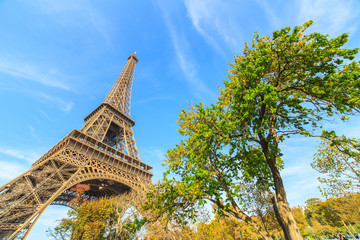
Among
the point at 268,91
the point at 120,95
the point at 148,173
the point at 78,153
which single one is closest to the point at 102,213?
the point at 78,153

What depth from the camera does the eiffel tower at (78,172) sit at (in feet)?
46.3

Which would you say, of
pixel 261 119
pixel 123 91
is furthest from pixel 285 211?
pixel 123 91

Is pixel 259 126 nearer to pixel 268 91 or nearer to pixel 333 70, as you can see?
pixel 268 91

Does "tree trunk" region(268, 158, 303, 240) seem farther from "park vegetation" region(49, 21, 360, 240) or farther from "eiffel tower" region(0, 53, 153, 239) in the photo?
"eiffel tower" region(0, 53, 153, 239)

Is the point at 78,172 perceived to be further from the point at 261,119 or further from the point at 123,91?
the point at 123,91

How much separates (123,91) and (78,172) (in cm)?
2697

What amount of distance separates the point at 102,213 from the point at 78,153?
8860 mm

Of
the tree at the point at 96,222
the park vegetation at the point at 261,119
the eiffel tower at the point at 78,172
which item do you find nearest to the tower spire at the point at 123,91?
the eiffel tower at the point at 78,172

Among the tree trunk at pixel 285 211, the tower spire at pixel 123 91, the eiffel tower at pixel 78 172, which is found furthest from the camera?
the tower spire at pixel 123 91

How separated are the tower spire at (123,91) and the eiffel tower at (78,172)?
0.74ft

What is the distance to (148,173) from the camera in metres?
30.5

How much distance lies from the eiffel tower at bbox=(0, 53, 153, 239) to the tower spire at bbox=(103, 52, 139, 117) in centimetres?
22

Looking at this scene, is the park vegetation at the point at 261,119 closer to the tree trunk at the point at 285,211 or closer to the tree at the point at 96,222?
the tree trunk at the point at 285,211

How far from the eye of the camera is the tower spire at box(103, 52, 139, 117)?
37.5 meters
